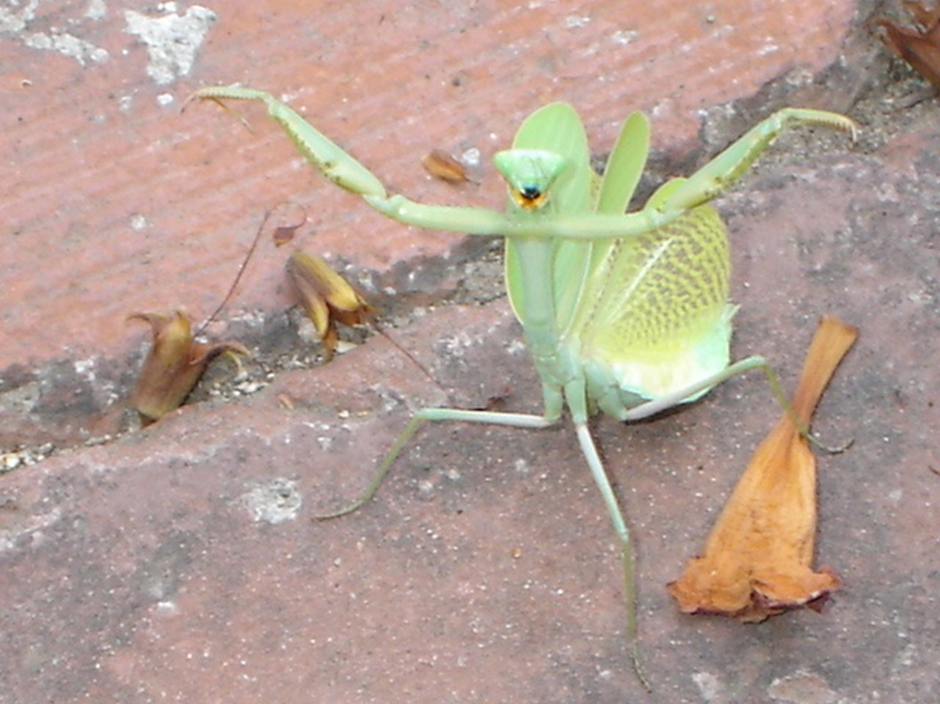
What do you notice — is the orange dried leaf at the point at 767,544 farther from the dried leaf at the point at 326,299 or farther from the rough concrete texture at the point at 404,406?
the dried leaf at the point at 326,299

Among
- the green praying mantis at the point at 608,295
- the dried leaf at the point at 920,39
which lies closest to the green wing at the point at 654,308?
the green praying mantis at the point at 608,295

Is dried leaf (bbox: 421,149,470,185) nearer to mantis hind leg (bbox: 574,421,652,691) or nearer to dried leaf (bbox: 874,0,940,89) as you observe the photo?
mantis hind leg (bbox: 574,421,652,691)

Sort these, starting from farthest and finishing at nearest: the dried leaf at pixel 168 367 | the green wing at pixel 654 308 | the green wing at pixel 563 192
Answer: the dried leaf at pixel 168 367, the green wing at pixel 654 308, the green wing at pixel 563 192

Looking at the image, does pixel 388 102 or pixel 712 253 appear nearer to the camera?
pixel 712 253

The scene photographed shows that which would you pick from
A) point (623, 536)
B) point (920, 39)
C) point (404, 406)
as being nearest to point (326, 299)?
point (404, 406)

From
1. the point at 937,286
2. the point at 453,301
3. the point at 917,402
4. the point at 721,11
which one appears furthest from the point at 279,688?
the point at 721,11

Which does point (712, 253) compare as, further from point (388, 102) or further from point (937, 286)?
point (388, 102)

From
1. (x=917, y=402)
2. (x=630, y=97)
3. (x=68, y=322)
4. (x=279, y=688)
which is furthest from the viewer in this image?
(x=630, y=97)
